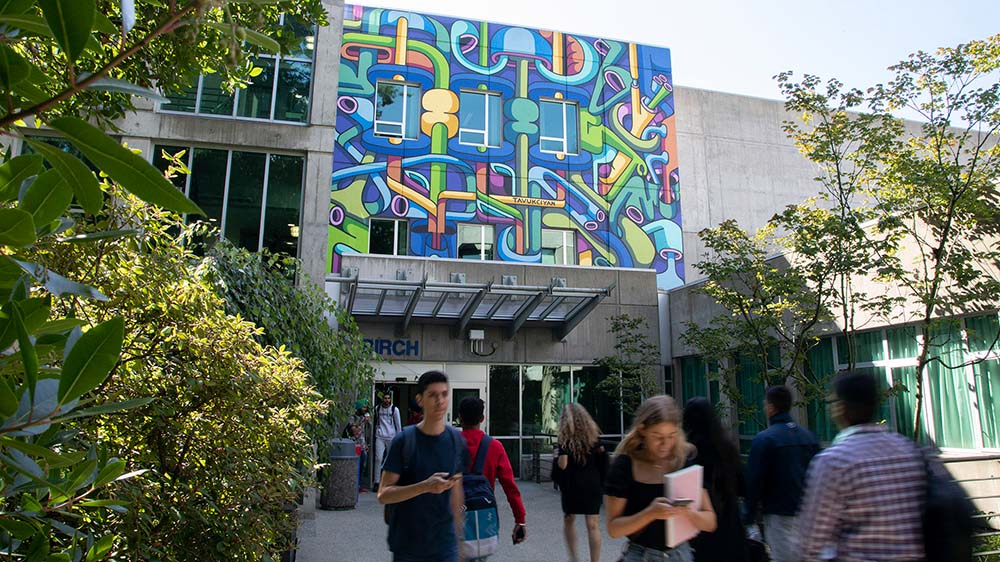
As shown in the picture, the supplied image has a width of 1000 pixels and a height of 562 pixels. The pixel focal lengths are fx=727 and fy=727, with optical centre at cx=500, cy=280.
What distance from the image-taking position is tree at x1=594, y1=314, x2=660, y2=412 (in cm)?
1753

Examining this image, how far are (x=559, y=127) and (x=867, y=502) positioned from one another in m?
20.7

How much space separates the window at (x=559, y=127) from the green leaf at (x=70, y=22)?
22.1m

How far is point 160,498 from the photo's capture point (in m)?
4.41

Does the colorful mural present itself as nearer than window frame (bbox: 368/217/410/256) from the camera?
No

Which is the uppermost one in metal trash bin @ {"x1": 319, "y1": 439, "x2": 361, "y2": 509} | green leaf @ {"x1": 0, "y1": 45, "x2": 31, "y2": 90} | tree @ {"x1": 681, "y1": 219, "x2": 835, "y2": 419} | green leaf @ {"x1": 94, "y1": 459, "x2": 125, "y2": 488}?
tree @ {"x1": 681, "y1": 219, "x2": 835, "y2": 419}

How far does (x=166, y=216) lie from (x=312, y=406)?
6.77 feet

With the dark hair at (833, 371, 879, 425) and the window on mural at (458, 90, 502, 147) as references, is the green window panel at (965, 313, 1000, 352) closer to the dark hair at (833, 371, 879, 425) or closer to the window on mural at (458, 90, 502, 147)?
the dark hair at (833, 371, 879, 425)

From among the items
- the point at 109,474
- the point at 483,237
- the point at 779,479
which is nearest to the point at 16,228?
the point at 109,474

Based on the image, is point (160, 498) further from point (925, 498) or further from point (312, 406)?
Result: point (925, 498)

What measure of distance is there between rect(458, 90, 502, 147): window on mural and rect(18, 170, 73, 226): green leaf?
69.4 feet

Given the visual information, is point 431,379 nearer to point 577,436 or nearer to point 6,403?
point 577,436

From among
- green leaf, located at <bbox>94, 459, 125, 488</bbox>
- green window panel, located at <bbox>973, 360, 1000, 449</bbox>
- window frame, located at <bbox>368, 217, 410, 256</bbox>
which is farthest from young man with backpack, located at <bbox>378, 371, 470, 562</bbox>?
window frame, located at <bbox>368, 217, 410, 256</bbox>

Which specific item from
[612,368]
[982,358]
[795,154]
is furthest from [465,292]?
[795,154]

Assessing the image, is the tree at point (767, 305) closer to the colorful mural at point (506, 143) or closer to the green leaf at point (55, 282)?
the colorful mural at point (506, 143)
